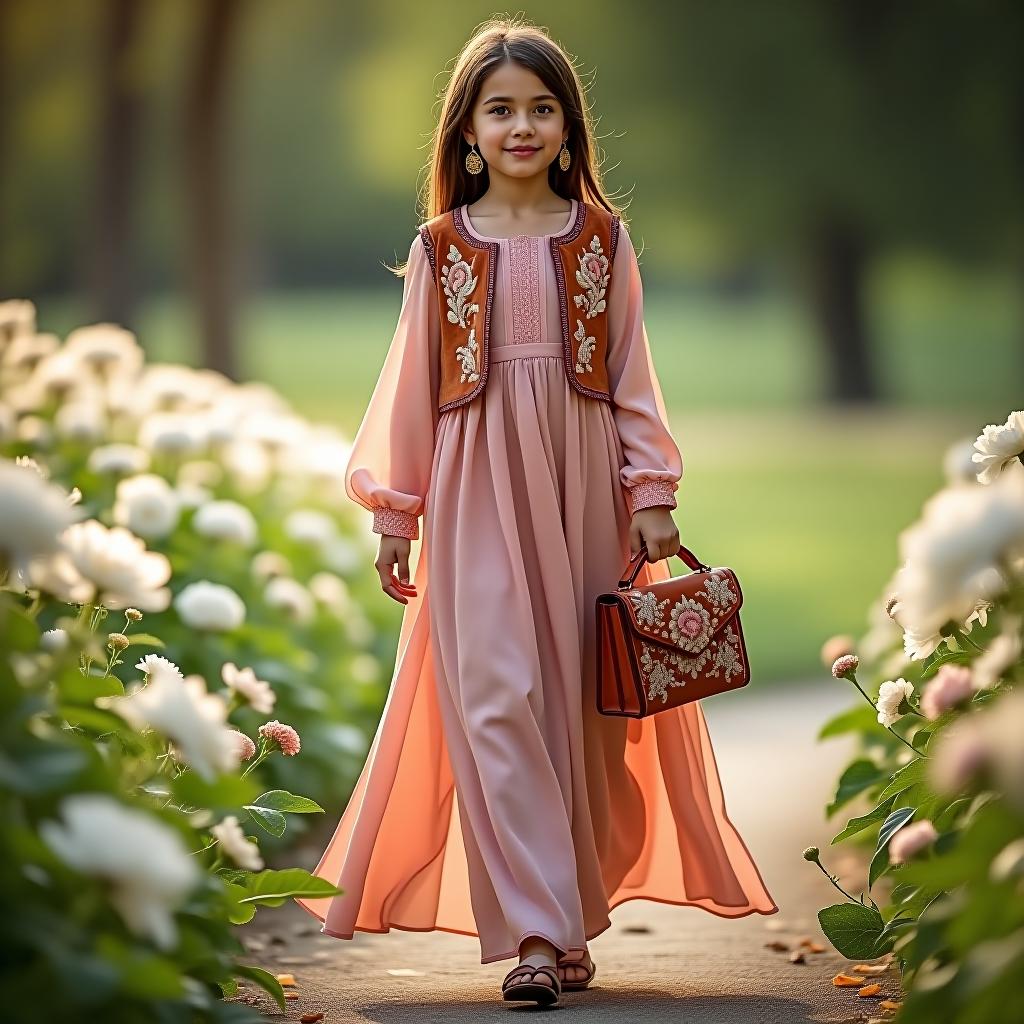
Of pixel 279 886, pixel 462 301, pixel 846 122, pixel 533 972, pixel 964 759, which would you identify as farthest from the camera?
pixel 846 122

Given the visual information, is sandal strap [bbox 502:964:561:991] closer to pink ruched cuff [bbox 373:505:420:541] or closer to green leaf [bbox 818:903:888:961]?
green leaf [bbox 818:903:888:961]

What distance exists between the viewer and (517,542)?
128 inches

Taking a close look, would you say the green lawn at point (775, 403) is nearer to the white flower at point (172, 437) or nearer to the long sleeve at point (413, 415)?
the white flower at point (172, 437)

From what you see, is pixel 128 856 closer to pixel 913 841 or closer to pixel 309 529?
pixel 913 841

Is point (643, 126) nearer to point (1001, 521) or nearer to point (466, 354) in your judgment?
point (466, 354)

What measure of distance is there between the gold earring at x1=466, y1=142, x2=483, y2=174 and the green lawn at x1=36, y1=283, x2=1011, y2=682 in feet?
29.0

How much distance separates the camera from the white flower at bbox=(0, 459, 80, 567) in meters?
1.92

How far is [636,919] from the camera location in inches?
163

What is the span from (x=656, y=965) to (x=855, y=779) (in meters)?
0.59

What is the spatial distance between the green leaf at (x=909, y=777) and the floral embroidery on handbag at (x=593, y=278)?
1.08 meters

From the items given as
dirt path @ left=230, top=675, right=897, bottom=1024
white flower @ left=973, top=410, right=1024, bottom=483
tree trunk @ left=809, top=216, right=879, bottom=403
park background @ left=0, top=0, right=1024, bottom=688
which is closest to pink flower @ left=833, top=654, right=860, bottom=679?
white flower @ left=973, top=410, right=1024, bottom=483

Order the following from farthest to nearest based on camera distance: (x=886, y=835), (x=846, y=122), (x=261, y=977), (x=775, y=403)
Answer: (x=775, y=403) < (x=846, y=122) < (x=886, y=835) < (x=261, y=977)

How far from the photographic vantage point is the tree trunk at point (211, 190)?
10.8 m

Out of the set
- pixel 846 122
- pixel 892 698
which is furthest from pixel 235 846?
pixel 846 122
